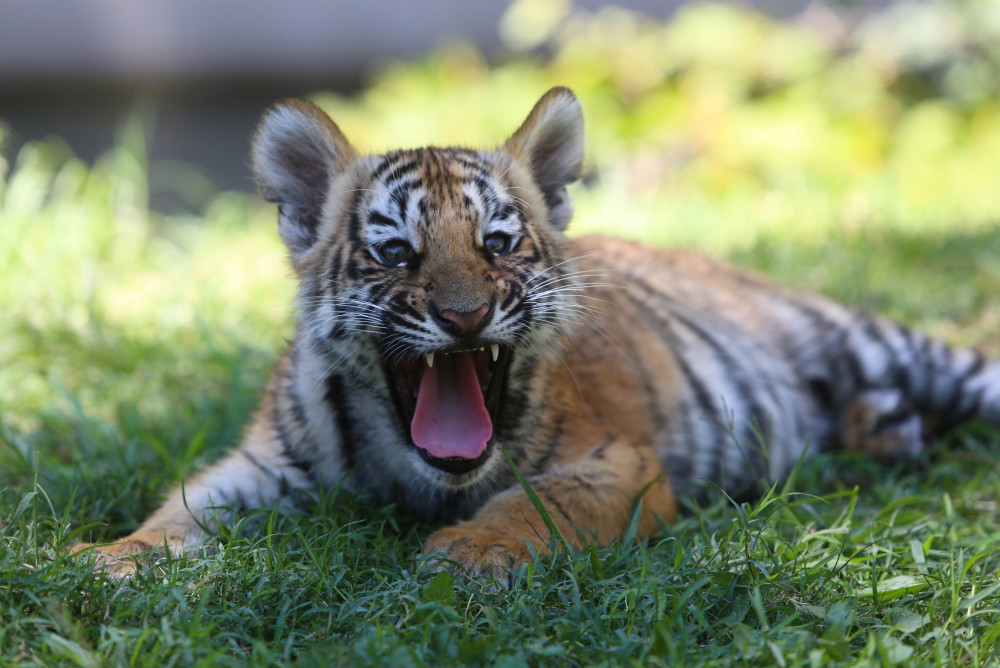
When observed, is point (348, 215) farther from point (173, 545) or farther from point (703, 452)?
point (703, 452)

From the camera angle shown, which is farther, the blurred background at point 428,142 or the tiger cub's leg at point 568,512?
the blurred background at point 428,142

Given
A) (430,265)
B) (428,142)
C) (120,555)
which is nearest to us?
(120,555)

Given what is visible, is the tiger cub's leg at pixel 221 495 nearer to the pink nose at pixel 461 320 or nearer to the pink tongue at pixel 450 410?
the pink tongue at pixel 450 410

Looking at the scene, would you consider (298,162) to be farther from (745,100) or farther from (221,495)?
(745,100)

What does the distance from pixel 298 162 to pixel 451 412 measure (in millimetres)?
874

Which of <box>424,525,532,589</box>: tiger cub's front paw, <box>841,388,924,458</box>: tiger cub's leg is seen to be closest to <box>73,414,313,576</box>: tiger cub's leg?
<box>424,525,532,589</box>: tiger cub's front paw

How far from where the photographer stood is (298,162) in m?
2.80

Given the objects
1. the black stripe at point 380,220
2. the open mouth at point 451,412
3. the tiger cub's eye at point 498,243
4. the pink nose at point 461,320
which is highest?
the black stripe at point 380,220

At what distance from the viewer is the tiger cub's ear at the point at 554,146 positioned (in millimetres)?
2773

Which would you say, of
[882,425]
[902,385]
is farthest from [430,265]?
[902,385]

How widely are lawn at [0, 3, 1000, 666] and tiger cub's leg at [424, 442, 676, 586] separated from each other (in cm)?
8

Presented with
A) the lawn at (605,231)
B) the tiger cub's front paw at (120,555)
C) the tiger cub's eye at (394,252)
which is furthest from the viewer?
the tiger cub's eye at (394,252)

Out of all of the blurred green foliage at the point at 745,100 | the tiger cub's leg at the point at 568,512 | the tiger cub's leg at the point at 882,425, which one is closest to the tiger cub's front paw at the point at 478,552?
the tiger cub's leg at the point at 568,512

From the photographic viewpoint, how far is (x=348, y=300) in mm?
2498
